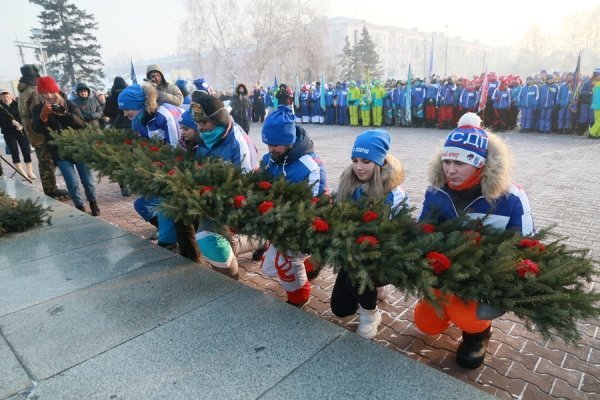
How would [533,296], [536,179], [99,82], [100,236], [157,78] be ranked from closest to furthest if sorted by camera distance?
[533,296], [100,236], [157,78], [536,179], [99,82]

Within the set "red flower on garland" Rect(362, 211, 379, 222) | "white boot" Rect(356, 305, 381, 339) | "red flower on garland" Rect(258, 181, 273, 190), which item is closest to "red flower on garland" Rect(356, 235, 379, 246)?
"red flower on garland" Rect(362, 211, 379, 222)

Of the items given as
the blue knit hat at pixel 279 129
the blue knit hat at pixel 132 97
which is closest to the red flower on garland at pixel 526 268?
the blue knit hat at pixel 279 129

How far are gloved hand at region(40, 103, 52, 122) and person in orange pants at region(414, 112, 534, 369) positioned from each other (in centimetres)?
547

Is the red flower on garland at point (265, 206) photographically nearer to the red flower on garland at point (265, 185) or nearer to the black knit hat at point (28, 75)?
the red flower on garland at point (265, 185)

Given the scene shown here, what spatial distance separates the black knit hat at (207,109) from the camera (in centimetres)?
359

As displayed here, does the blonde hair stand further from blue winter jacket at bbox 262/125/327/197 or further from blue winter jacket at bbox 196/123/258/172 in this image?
blue winter jacket at bbox 196/123/258/172

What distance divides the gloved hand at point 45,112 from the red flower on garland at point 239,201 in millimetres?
4424

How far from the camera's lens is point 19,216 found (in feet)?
15.5

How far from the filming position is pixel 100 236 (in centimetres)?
449

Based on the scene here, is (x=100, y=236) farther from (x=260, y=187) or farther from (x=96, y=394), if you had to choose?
(x=96, y=394)

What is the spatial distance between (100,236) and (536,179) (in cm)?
732

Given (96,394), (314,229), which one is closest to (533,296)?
(314,229)

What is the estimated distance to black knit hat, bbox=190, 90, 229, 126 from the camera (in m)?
3.59

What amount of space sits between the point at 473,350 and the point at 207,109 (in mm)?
2806
